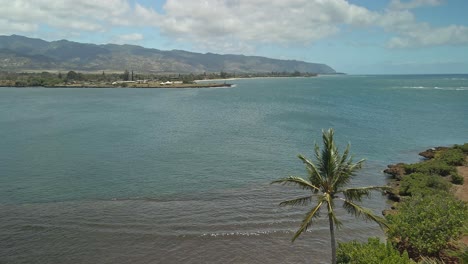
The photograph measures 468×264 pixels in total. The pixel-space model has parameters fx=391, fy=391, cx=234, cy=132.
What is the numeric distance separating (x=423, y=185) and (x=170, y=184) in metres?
28.5

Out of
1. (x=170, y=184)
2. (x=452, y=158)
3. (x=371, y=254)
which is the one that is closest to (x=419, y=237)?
(x=371, y=254)

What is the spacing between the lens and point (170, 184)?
4738 cm

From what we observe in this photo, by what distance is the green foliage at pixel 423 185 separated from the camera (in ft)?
133

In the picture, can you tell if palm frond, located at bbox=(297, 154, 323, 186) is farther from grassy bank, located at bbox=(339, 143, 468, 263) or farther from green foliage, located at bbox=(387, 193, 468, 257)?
green foliage, located at bbox=(387, 193, 468, 257)

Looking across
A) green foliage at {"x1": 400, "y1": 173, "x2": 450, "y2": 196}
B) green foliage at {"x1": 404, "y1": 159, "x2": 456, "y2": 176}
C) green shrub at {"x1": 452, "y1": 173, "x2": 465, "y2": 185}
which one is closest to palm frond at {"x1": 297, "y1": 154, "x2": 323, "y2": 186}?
green foliage at {"x1": 400, "y1": 173, "x2": 450, "y2": 196}

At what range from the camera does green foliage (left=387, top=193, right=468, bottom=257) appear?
25891 mm

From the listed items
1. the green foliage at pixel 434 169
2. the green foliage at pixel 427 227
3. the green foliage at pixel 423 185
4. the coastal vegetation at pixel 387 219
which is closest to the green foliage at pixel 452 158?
the green foliage at pixel 434 169

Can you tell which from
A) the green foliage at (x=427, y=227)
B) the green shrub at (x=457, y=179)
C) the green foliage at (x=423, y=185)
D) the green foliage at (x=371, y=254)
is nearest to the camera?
the green foliage at (x=371, y=254)

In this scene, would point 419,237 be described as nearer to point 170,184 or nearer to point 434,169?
point 434,169

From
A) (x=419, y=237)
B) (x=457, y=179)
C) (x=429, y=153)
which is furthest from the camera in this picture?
(x=429, y=153)

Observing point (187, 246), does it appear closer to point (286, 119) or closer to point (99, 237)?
point (99, 237)

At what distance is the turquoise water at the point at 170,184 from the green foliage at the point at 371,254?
4466mm

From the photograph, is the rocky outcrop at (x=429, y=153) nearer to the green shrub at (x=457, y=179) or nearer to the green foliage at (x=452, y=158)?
the green foliage at (x=452, y=158)

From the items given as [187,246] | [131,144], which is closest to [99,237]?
[187,246]
